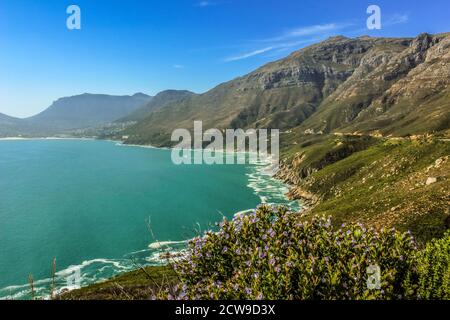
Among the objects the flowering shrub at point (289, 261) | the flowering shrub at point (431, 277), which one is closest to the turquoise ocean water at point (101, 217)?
the flowering shrub at point (289, 261)

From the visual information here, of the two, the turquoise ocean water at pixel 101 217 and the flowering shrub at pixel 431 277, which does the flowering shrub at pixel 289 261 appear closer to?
the flowering shrub at pixel 431 277

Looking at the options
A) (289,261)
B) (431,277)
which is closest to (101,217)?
(431,277)

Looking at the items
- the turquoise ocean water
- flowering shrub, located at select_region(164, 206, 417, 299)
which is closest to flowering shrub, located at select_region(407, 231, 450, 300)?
flowering shrub, located at select_region(164, 206, 417, 299)

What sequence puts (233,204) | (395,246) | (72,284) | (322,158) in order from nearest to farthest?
(395,246) → (72,284) → (233,204) → (322,158)

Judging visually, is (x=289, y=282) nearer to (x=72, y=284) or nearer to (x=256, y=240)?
(x=256, y=240)

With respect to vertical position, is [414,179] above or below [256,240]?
below

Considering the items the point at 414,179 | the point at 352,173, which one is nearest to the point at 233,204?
the point at 352,173
